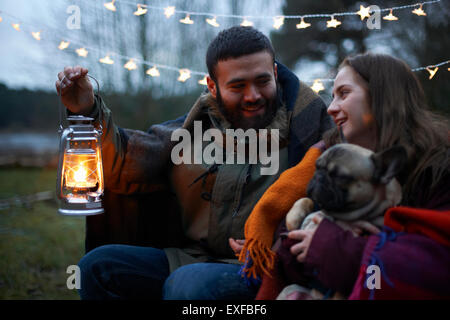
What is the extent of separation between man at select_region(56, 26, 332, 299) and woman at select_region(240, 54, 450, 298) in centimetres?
33

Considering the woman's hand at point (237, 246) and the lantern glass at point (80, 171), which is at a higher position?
the lantern glass at point (80, 171)

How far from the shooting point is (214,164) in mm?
2062

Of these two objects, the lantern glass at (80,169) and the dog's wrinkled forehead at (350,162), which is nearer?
the dog's wrinkled forehead at (350,162)

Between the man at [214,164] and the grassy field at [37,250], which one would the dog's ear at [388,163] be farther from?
the grassy field at [37,250]

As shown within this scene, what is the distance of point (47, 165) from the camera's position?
38.5 feet

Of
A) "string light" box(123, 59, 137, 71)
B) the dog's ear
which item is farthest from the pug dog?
"string light" box(123, 59, 137, 71)

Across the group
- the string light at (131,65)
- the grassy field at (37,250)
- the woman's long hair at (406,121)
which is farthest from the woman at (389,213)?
the grassy field at (37,250)

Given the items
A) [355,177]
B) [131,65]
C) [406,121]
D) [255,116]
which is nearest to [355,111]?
[406,121]

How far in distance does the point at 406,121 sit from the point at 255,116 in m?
0.75

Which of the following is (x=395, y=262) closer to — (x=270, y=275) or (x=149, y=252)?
(x=270, y=275)

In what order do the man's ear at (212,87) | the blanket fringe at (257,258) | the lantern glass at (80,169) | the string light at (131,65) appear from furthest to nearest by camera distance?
the string light at (131,65) < the man's ear at (212,87) < the lantern glass at (80,169) < the blanket fringe at (257,258)

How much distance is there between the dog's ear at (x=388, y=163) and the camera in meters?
1.27

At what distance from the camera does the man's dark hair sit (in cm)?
199

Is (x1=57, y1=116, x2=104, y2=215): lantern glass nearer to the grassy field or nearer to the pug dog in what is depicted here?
the pug dog
